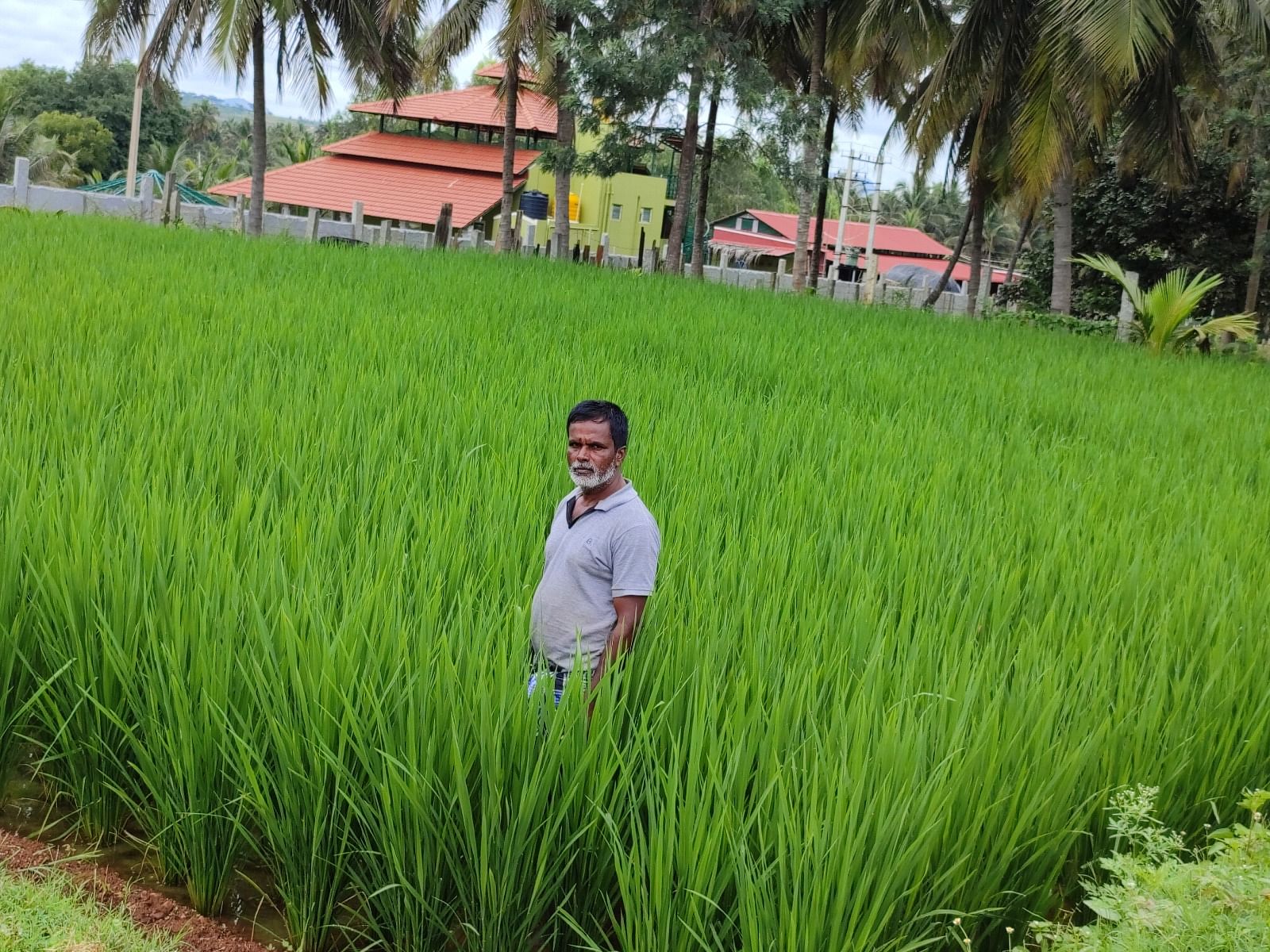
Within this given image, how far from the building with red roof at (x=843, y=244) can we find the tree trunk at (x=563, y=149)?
18.3 m

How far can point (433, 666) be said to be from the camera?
2.17 metres

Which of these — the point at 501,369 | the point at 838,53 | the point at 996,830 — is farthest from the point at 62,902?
the point at 838,53

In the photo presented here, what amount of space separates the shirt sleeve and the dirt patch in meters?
0.89

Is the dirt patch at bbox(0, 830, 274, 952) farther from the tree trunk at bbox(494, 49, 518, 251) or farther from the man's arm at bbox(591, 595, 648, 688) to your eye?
the tree trunk at bbox(494, 49, 518, 251)

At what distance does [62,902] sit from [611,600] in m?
1.05

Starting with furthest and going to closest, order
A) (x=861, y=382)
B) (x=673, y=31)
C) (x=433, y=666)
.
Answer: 1. (x=673, y=31)
2. (x=861, y=382)
3. (x=433, y=666)

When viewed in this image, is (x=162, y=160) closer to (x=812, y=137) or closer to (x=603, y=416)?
(x=812, y=137)

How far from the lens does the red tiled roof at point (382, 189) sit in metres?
25.3

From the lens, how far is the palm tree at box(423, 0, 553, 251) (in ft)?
57.4

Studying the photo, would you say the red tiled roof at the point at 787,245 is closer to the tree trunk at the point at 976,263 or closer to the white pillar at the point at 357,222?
the tree trunk at the point at 976,263

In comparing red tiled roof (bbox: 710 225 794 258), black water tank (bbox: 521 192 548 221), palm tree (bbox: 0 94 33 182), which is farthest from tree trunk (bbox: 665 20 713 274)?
palm tree (bbox: 0 94 33 182)

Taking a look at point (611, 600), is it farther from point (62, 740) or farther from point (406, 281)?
point (406, 281)

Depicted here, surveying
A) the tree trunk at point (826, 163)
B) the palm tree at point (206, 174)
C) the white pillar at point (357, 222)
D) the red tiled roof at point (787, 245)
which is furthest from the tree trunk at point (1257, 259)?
the palm tree at point (206, 174)

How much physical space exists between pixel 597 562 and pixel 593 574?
0.10 feet
